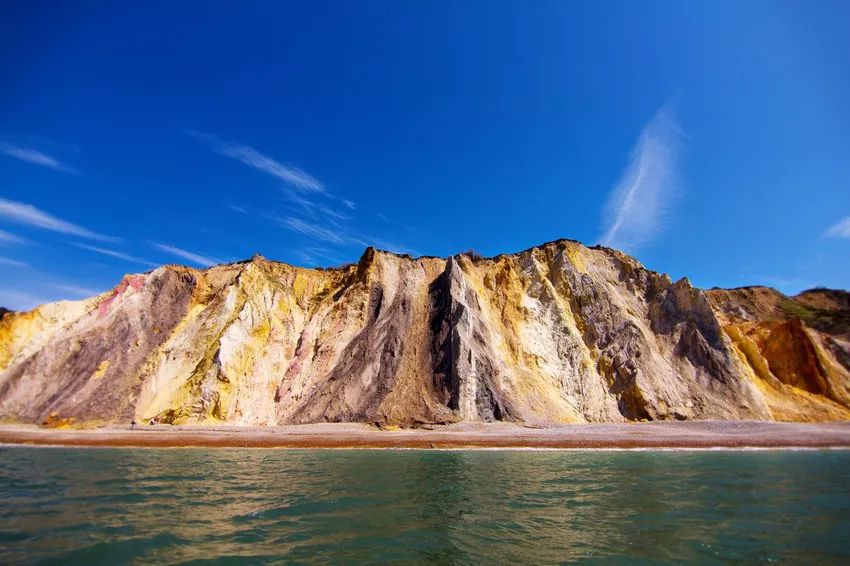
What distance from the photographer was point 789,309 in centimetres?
7262

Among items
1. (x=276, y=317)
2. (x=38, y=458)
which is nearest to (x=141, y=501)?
(x=38, y=458)

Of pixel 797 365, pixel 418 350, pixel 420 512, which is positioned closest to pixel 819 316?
pixel 797 365

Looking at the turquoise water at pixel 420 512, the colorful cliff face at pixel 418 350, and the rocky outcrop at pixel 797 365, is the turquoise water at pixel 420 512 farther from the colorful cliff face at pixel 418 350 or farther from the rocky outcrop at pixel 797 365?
the rocky outcrop at pixel 797 365

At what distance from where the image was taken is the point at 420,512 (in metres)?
11.8

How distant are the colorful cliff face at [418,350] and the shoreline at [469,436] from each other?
3064mm

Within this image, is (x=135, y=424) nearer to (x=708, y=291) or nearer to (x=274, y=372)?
(x=274, y=372)

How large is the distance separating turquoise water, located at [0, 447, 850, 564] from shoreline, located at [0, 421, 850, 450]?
948cm

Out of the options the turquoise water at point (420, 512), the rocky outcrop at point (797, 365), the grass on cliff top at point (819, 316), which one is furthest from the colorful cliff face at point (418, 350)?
the turquoise water at point (420, 512)

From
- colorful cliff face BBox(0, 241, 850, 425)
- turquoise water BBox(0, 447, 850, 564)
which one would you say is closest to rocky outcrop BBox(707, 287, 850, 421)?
colorful cliff face BBox(0, 241, 850, 425)

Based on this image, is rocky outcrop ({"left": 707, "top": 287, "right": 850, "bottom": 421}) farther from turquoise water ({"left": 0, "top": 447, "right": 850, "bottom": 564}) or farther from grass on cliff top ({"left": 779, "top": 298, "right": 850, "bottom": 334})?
turquoise water ({"left": 0, "top": 447, "right": 850, "bottom": 564})

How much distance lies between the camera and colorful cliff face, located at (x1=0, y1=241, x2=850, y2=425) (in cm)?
4097

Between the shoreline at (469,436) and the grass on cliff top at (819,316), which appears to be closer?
the shoreline at (469,436)

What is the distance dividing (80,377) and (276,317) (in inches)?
754

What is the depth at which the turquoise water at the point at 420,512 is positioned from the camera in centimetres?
844
